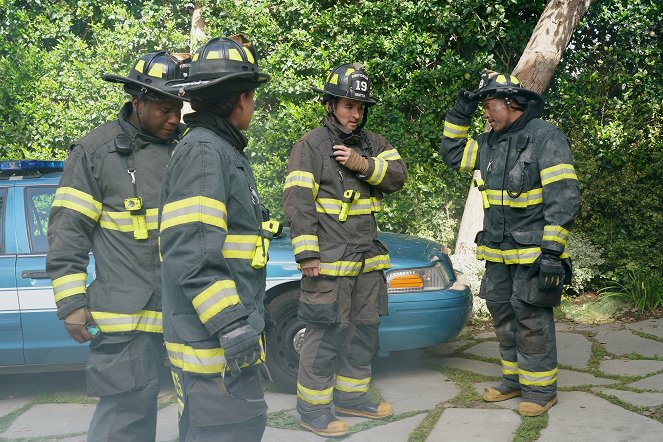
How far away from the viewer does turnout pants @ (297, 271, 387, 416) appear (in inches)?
183

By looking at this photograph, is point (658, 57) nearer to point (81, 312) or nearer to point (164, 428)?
point (164, 428)

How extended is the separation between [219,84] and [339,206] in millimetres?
1949

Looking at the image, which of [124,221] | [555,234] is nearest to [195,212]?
[124,221]

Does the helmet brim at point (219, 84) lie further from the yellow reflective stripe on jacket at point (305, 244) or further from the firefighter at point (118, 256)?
the yellow reflective stripe on jacket at point (305, 244)

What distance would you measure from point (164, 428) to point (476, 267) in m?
4.10

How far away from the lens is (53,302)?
5047 mm

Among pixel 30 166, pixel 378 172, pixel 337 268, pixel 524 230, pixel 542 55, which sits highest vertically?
pixel 542 55

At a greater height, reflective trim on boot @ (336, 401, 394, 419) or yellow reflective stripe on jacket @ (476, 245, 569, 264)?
yellow reflective stripe on jacket @ (476, 245, 569, 264)

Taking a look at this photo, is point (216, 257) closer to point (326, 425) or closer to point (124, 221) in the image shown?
point (124, 221)

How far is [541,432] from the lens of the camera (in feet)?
14.7

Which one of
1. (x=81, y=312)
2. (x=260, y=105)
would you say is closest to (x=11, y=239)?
(x=81, y=312)

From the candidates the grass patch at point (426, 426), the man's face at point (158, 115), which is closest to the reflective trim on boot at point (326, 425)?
the grass patch at point (426, 426)

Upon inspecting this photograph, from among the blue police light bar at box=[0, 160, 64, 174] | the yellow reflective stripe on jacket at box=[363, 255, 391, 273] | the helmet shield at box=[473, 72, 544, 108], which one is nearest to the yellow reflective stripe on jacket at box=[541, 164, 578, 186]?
the helmet shield at box=[473, 72, 544, 108]

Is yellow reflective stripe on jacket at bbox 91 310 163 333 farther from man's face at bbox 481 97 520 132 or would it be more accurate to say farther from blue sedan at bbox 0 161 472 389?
man's face at bbox 481 97 520 132
